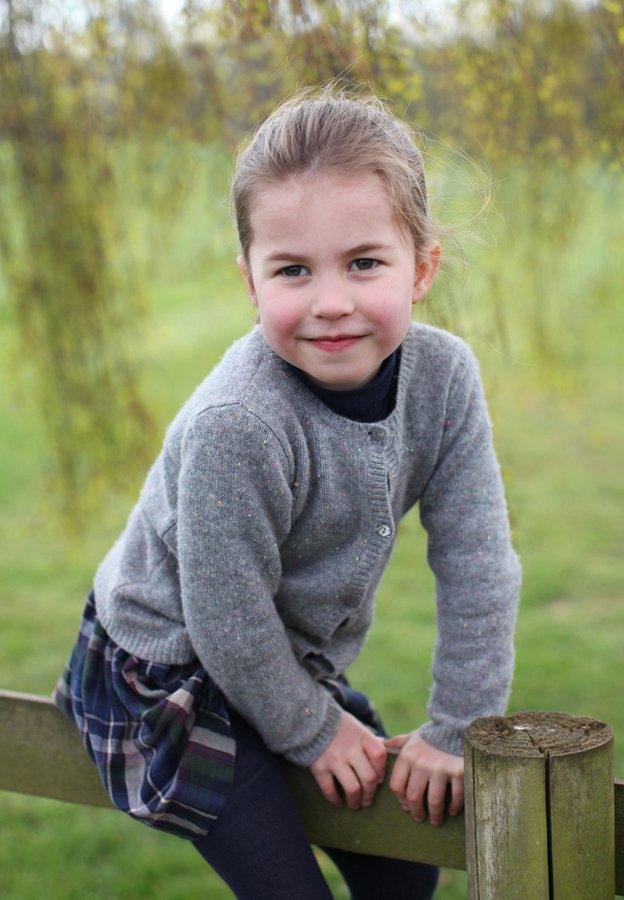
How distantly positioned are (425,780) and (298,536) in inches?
14.7

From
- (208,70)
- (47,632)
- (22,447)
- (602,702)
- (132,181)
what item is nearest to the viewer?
(208,70)

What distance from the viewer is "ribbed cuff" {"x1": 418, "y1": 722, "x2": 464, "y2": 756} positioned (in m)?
1.67

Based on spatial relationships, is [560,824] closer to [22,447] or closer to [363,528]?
[363,528]

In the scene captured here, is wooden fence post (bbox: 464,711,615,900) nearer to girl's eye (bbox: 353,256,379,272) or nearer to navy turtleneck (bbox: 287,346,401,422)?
navy turtleneck (bbox: 287,346,401,422)

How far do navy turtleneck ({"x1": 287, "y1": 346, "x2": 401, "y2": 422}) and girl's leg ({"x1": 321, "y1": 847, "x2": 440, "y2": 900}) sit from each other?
2.35ft

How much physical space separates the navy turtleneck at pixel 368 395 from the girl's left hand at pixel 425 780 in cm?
47

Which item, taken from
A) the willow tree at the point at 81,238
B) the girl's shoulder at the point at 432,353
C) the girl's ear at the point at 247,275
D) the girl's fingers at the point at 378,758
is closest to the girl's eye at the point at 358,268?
the girl's ear at the point at 247,275

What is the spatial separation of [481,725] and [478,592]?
343 mm

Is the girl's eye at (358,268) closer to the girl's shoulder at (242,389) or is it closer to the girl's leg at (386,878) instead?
the girl's shoulder at (242,389)

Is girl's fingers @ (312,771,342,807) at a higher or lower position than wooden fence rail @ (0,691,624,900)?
lower

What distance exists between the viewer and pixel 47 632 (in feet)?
19.6

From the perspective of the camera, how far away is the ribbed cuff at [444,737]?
5.47ft

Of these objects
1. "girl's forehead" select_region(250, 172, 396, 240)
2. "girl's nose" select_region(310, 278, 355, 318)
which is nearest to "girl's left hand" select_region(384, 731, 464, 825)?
"girl's nose" select_region(310, 278, 355, 318)

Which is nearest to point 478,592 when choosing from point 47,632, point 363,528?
point 363,528
